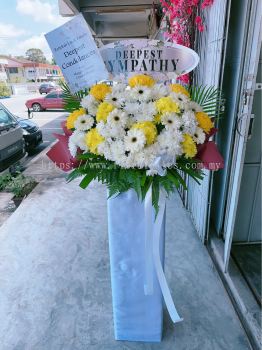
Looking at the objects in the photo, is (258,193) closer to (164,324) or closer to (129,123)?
(164,324)

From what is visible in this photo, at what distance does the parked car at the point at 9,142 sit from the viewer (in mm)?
4008

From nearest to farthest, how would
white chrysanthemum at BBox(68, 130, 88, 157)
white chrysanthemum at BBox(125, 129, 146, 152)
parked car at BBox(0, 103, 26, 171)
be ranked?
white chrysanthemum at BBox(125, 129, 146, 152) → white chrysanthemum at BBox(68, 130, 88, 157) → parked car at BBox(0, 103, 26, 171)

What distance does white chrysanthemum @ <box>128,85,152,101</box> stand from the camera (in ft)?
3.60

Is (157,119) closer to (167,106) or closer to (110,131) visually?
(167,106)

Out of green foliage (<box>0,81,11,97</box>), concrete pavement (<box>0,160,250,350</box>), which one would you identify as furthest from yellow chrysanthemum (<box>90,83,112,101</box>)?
green foliage (<box>0,81,11,97</box>)

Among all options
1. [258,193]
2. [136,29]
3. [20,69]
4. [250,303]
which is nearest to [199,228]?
[258,193]

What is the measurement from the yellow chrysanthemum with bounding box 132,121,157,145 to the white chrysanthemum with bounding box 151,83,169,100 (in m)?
0.16

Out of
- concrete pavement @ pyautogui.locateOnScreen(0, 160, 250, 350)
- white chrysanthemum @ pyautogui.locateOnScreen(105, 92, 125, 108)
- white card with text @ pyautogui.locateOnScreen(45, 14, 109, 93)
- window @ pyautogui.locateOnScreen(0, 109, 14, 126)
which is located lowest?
concrete pavement @ pyautogui.locateOnScreen(0, 160, 250, 350)

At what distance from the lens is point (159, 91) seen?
3.77 ft

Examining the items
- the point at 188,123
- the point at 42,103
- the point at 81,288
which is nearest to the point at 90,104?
the point at 188,123

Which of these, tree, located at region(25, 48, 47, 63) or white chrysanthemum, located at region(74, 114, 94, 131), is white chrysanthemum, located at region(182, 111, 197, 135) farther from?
tree, located at region(25, 48, 47, 63)

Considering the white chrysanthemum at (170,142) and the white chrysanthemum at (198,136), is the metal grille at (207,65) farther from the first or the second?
the white chrysanthemum at (170,142)

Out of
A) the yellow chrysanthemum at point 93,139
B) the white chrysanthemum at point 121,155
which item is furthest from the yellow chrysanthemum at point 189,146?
the yellow chrysanthemum at point 93,139

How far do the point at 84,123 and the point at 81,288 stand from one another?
1.30 metres
